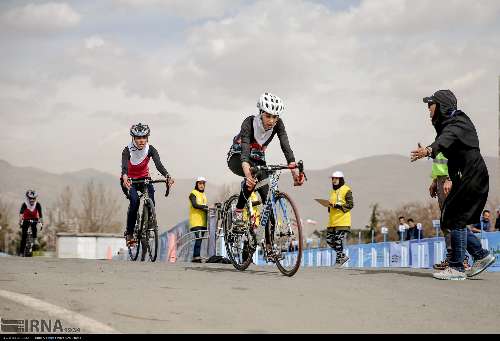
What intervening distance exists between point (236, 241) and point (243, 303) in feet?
13.5

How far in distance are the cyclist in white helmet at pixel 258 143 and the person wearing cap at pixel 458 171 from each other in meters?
1.74

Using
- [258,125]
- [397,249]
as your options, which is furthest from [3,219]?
[258,125]

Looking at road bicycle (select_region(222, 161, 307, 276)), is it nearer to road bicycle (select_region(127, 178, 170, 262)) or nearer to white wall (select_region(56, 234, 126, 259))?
road bicycle (select_region(127, 178, 170, 262))

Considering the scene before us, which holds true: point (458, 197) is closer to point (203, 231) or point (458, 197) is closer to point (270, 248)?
point (270, 248)

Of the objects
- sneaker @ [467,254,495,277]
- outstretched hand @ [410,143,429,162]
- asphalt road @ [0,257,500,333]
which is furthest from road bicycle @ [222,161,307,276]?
sneaker @ [467,254,495,277]

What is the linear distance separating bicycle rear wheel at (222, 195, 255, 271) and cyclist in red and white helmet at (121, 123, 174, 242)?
3409mm

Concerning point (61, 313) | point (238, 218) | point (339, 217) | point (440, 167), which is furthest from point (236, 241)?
point (339, 217)

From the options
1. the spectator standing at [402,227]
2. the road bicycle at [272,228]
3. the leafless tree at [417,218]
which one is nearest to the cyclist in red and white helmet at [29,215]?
the spectator standing at [402,227]

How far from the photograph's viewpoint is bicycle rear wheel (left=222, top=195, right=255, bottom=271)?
10.4 metres

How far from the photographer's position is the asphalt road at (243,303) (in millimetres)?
5617

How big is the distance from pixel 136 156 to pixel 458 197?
662 cm

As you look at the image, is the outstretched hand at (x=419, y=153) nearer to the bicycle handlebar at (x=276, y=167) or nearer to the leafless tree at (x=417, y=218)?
the bicycle handlebar at (x=276, y=167)

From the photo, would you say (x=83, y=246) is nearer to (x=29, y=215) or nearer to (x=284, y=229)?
(x=29, y=215)

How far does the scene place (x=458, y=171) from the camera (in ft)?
31.2
